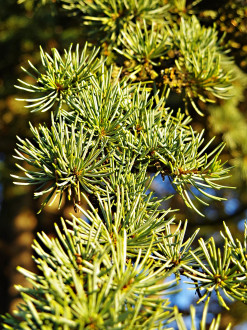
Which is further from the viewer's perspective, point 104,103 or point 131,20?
point 131,20

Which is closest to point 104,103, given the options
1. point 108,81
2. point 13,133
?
point 108,81

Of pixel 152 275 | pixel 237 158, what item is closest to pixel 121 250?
pixel 152 275

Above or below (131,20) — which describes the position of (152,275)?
below

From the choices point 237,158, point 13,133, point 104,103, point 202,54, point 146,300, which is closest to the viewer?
point 146,300

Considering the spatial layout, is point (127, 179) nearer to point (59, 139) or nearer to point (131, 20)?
point (59, 139)

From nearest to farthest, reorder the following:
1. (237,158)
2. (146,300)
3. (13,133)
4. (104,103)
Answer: (146,300), (104,103), (237,158), (13,133)

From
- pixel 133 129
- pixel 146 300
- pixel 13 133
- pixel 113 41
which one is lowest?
pixel 146 300
